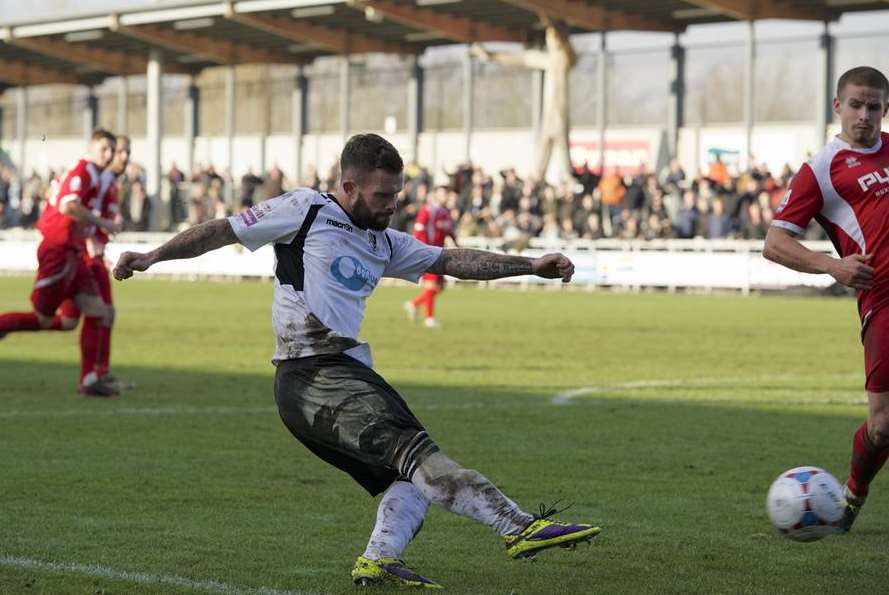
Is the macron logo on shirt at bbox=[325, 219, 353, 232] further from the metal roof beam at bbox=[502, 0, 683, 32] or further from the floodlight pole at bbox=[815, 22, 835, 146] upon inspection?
the floodlight pole at bbox=[815, 22, 835, 146]

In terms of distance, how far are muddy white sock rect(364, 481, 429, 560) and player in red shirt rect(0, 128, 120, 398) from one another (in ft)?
23.7

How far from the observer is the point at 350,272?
6188 millimetres

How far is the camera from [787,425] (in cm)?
1198

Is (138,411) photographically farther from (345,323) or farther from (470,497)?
(470,497)

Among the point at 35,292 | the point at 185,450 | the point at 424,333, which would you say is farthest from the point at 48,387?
the point at 424,333

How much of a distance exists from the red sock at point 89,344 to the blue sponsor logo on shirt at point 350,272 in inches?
305

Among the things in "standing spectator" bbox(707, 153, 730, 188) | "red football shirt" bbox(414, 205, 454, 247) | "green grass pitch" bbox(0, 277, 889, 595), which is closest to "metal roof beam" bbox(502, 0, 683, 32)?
"standing spectator" bbox(707, 153, 730, 188)

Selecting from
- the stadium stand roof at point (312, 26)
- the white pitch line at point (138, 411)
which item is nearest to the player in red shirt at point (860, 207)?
the white pitch line at point (138, 411)

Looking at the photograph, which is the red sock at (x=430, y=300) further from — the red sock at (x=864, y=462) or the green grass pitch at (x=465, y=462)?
the red sock at (x=864, y=462)

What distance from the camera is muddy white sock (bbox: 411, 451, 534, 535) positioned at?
5742 mm

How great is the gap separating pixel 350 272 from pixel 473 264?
56 centimetres

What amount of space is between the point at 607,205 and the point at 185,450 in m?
27.3

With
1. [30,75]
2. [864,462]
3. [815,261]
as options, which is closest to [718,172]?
[30,75]

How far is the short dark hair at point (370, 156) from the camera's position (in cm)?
602
